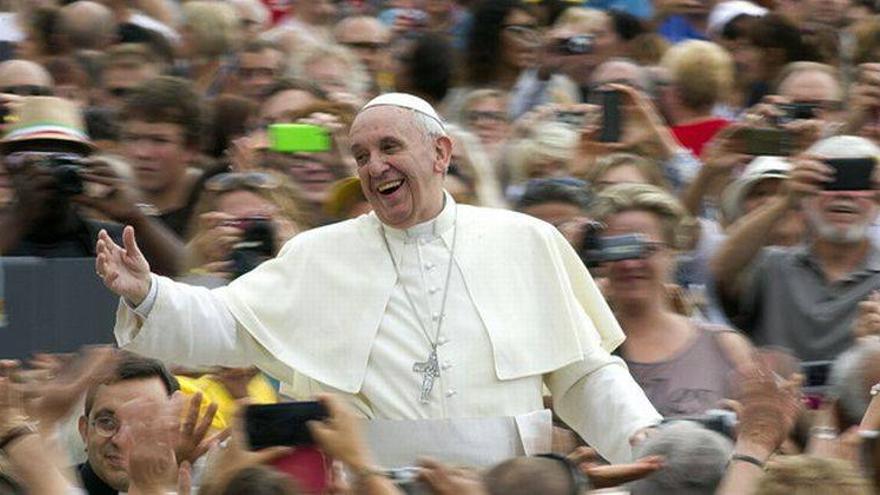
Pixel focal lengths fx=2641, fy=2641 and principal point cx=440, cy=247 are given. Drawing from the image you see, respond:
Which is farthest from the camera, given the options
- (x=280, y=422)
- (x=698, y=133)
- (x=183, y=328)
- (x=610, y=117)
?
(x=698, y=133)

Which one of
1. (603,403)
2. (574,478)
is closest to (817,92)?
(603,403)

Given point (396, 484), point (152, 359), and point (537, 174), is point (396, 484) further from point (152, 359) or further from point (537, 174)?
point (537, 174)

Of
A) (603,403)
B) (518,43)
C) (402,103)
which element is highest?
(402,103)

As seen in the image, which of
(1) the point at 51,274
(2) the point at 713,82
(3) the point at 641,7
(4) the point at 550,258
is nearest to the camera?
(1) the point at 51,274

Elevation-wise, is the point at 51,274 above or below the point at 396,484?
above

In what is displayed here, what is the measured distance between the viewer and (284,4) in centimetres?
1327

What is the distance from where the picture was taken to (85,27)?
37.8 ft

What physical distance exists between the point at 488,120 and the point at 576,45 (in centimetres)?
136

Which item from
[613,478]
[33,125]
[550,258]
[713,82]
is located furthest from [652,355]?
[713,82]

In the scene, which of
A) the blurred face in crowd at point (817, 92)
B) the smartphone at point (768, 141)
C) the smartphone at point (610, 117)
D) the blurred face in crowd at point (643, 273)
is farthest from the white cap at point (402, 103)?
the blurred face in crowd at point (817, 92)

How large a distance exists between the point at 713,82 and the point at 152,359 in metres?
3.85

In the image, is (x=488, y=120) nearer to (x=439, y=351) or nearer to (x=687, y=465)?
(x=439, y=351)

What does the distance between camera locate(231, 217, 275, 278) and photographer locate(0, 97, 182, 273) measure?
0.24 meters

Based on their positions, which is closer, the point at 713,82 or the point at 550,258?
the point at 550,258
